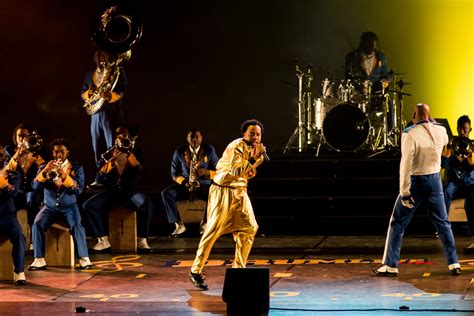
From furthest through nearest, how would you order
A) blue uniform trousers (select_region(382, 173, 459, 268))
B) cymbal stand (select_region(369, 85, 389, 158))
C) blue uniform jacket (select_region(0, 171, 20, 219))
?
cymbal stand (select_region(369, 85, 389, 158))
blue uniform jacket (select_region(0, 171, 20, 219))
blue uniform trousers (select_region(382, 173, 459, 268))

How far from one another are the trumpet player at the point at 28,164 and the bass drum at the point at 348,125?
4283mm

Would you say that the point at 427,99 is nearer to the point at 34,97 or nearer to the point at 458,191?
the point at 458,191

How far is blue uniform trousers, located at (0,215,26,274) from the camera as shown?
13.1m

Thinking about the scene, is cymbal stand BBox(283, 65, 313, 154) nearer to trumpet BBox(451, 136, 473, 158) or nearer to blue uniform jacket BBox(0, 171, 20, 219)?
trumpet BBox(451, 136, 473, 158)

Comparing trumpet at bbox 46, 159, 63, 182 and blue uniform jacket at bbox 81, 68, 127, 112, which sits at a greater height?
blue uniform jacket at bbox 81, 68, 127, 112

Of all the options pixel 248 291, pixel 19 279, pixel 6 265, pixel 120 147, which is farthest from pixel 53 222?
pixel 248 291

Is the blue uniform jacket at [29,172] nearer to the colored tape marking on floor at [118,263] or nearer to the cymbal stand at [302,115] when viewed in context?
the colored tape marking on floor at [118,263]

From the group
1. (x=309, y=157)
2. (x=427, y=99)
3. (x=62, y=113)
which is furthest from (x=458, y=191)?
(x=62, y=113)

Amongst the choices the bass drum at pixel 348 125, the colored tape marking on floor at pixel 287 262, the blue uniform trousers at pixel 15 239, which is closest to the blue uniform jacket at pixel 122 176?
the colored tape marking on floor at pixel 287 262

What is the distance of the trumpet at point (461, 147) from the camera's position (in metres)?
15.9

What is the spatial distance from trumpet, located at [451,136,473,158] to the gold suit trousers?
450 cm

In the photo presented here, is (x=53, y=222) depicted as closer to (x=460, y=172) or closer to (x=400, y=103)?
(x=460, y=172)

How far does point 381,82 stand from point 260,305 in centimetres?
821

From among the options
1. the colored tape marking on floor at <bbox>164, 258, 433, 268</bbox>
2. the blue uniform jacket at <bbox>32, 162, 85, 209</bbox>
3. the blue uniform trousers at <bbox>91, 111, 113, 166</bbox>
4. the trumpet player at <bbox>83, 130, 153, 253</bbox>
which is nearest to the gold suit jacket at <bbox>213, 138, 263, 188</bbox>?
the colored tape marking on floor at <bbox>164, 258, 433, 268</bbox>
